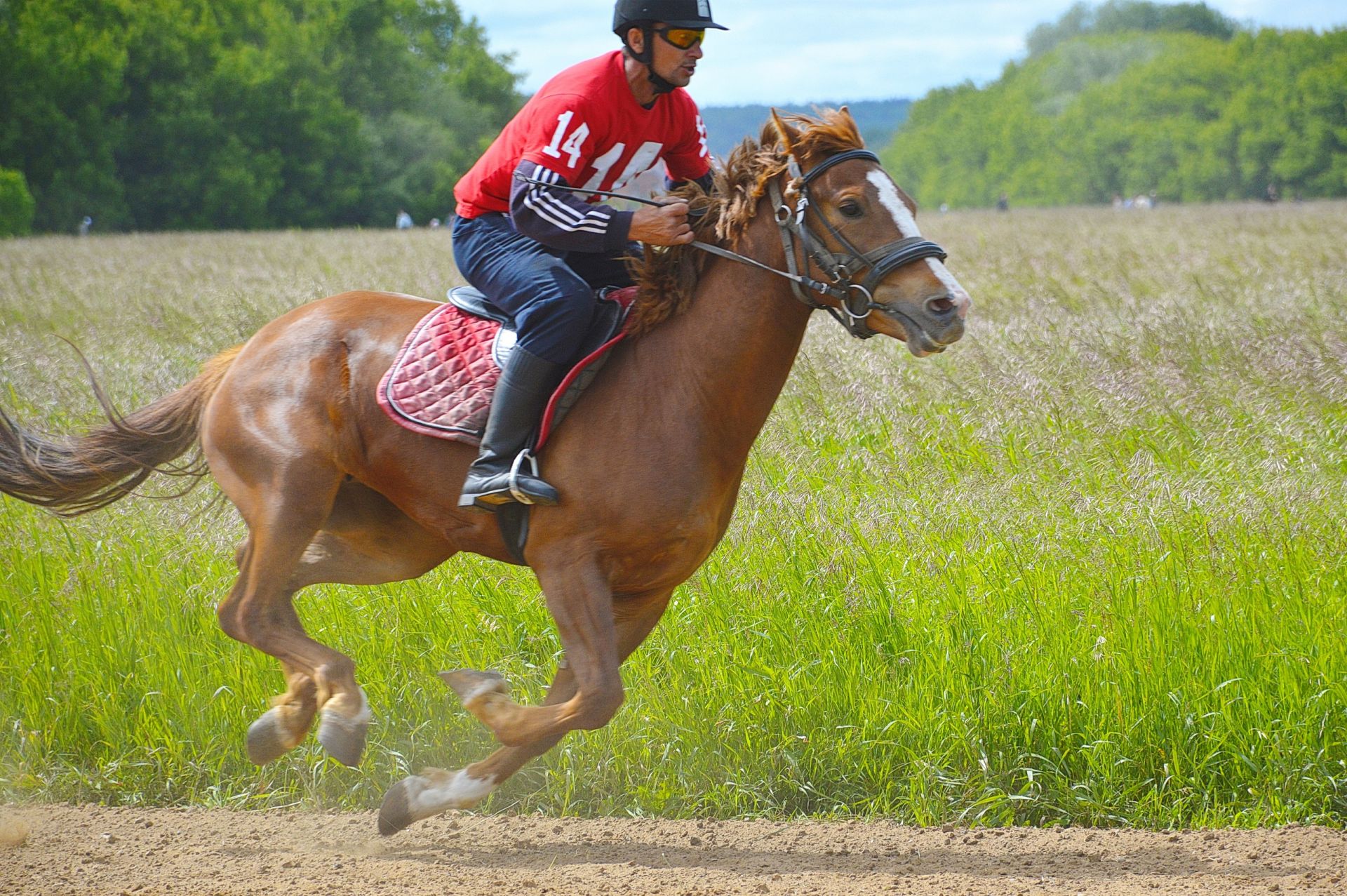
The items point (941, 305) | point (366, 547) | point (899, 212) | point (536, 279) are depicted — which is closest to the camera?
point (941, 305)

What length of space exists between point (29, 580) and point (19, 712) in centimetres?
83

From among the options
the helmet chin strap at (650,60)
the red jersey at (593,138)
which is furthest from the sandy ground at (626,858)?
the helmet chin strap at (650,60)

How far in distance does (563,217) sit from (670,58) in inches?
24.8

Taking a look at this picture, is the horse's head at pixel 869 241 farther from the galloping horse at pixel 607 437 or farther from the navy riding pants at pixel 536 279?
the navy riding pants at pixel 536 279

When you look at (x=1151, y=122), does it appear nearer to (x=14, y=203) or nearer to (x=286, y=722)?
(x=14, y=203)

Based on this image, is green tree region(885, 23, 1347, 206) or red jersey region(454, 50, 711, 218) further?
green tree region(885, 23, 1347, 206)

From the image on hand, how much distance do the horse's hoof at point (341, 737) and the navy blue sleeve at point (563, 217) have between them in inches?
67.0

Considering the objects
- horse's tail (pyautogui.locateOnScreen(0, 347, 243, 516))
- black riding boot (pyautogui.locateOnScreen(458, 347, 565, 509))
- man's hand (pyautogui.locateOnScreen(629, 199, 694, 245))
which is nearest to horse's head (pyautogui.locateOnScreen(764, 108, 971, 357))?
man's hand (pyautogui.locateOnScreen(629, 199, 694, 245))

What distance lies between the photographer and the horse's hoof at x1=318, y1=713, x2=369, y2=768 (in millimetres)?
4043

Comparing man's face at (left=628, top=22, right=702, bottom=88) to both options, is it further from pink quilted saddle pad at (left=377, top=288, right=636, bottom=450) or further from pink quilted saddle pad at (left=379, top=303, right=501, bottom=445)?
pink quilted saddle pad at (left=379, top=303, right=501, bottom=445)

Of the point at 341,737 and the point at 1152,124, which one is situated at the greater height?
the point at 1152,124

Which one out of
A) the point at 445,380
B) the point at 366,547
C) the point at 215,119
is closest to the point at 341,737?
the point at 366,547

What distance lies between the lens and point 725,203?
4.04 metres

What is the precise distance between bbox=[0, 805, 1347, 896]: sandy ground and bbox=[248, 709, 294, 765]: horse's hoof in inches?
17.6
